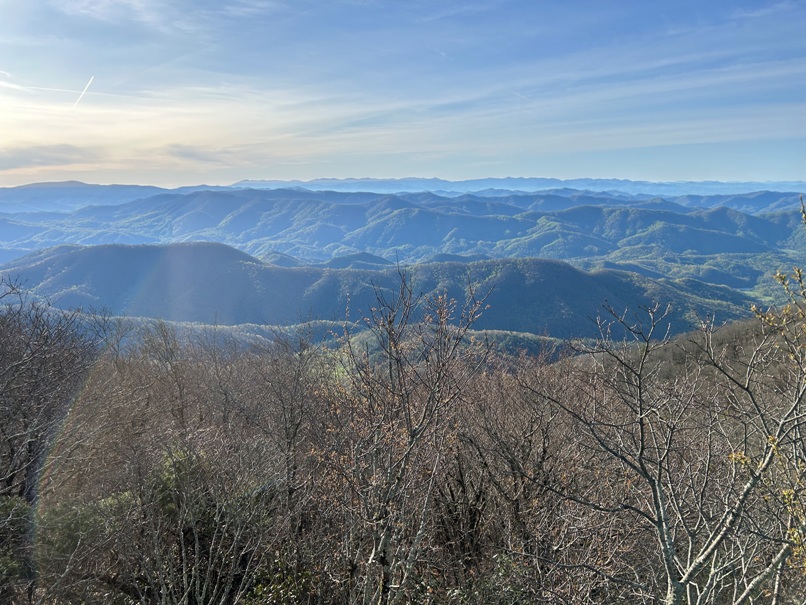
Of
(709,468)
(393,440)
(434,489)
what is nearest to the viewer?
(393,440)

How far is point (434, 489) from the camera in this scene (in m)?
12.2

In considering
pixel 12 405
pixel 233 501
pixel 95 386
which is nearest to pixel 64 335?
pixel 95 386

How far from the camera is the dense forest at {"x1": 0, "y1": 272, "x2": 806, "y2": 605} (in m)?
6.30

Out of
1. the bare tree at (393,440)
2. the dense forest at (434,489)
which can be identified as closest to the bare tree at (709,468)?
the dense forest at (434,489)

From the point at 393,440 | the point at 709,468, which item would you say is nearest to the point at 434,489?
the point at 393,440

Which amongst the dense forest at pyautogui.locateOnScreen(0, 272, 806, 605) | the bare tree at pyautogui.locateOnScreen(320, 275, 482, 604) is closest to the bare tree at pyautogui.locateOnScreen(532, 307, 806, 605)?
the dense forest at pyautogui.locateOnScreen(0, 272, 806, 605)

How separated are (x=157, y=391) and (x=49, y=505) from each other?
1757 cm

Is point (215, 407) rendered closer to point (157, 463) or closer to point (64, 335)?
point (64, 335)

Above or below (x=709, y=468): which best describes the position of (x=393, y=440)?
above

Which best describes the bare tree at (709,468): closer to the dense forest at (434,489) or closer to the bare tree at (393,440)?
the dense forest at (434,489)

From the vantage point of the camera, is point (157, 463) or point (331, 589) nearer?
point (331, 589)

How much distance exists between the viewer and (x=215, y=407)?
1128 inches

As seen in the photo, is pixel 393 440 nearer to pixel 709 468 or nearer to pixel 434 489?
pixel 709 468

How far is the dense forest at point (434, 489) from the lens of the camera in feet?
20.7
